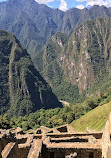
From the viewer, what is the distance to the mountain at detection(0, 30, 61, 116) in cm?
12825

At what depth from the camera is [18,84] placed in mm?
142125

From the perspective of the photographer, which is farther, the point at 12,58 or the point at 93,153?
the point at 12,58

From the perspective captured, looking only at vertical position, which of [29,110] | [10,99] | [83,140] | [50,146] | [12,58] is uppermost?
[12,58]

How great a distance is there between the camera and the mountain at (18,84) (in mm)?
128250

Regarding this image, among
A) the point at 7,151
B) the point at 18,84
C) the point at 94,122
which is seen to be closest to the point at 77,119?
the point at 94,122

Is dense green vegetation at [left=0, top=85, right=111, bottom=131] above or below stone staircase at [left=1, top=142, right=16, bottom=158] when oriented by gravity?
below

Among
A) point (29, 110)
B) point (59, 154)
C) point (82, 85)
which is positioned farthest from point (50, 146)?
point (82, 85)

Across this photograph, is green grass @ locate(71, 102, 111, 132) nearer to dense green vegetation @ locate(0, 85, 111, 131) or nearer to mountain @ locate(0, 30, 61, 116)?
dense green vegetation @ locate(0, 85, 111, 131)

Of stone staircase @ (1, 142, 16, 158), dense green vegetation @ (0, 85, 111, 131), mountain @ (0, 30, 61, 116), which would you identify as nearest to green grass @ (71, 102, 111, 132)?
dense green vegetation @ (0, 85, 111, 131)

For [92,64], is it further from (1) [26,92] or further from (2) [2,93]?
(2) [2,93]

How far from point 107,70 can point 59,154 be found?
7352 inches

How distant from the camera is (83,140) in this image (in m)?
17.2

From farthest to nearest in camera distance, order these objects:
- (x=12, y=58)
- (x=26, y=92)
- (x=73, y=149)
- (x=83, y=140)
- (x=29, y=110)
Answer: (x=12, y=58) < (x=26, y=92) < (x=29, y=110) < (x=83, y=140) < (x=73, y=149)

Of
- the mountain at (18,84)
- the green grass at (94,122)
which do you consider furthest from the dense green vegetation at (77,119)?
the mountain at (18,84)
